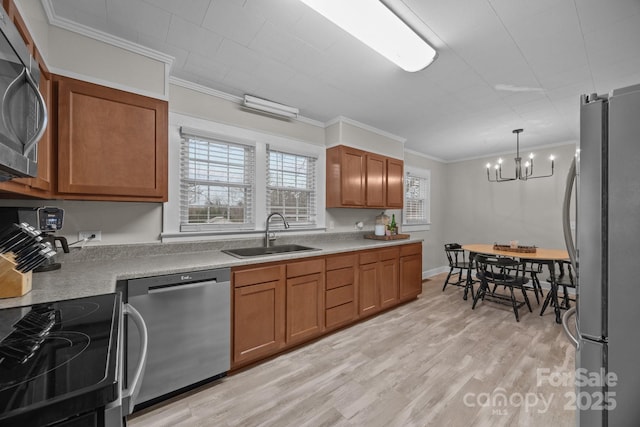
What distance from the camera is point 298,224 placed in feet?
11.2

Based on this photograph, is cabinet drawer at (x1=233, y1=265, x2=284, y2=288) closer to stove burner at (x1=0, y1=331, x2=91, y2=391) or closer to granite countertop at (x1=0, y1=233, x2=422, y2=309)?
granite countertop at (x1=0, y1=233, x2=422, y2=309)

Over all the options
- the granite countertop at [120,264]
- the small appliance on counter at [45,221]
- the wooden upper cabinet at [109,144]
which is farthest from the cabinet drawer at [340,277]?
the small appliance on counter at [45,221]

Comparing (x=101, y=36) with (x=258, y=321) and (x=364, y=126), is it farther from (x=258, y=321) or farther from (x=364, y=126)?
(x=364, y=126)

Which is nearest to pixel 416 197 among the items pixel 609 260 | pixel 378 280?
pixel 378 280

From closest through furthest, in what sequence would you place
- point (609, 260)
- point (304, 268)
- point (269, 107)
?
point (609, 260) → point (304, 268) → point (269, 107)

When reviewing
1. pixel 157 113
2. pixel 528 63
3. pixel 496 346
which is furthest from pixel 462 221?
pixel 157 113

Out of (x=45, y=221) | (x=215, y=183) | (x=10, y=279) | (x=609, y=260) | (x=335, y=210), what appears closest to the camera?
(x=609, y=260)

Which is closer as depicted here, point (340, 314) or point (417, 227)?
point (340, 314)

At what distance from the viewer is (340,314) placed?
2.95 metres

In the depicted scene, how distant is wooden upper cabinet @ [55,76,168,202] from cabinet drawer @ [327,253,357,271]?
169 centimetres

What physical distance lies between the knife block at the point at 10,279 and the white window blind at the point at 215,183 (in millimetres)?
1322

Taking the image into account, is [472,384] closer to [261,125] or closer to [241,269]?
[241,269]

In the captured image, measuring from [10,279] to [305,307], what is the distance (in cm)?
200

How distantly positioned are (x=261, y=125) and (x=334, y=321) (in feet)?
7.83
